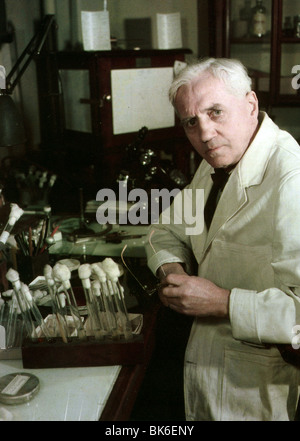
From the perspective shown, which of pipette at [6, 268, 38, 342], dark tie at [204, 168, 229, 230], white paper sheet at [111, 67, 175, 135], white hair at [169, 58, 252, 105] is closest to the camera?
pipette at [6, 268, 38, 342]

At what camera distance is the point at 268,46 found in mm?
3838

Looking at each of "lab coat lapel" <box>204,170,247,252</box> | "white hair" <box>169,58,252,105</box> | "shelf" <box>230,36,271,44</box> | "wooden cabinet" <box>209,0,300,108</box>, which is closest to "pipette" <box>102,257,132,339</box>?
"lab coat lapel" <box>204,170,247,252</box>

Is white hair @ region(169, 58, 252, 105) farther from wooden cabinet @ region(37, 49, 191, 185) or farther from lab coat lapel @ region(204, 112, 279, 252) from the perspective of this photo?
wooden cabinet @ region(37, 49, 191, 185)

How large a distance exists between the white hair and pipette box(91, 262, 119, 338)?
700mm

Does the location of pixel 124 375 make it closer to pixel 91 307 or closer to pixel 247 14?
pixel 91 307

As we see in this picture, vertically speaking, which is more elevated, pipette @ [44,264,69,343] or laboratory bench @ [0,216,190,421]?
pipette @ [44,264,69,343]

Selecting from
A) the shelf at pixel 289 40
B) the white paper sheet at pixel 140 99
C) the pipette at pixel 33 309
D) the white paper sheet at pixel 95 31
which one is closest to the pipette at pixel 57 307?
the pipette at pixel 33 309

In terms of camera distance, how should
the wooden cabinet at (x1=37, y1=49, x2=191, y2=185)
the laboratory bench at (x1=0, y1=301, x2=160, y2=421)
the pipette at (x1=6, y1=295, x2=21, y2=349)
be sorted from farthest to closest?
1. the wooden cabinet at (x1=37, y1=49, x2=191, y2=185)
2. the pipette at (x1=6, y1=295, x2=21, y2=349)
3. the laboratory bench at (x1=0, y1=301, x2=160, y2=421)

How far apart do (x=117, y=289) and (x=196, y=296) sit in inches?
10.5

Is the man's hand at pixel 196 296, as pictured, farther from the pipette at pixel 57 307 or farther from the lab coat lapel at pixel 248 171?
the pipette at pixel 57 307

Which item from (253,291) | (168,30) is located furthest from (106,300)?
(168,30)

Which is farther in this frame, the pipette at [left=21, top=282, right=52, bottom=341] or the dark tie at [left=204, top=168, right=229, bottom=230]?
the dark tie at [left=204, top=168, right=229, bottom=230]

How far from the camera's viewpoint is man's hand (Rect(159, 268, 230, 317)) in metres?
1.55
